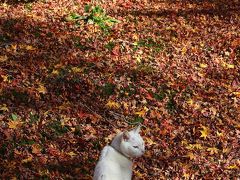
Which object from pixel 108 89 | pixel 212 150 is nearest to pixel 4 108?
pixel 108 89

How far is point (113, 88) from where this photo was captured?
9.06 m

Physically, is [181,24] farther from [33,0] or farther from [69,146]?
[69,146]

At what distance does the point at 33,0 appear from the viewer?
12.9 meters

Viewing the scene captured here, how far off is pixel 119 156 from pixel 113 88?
14.3 feet

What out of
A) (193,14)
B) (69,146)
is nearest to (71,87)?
(69,146)

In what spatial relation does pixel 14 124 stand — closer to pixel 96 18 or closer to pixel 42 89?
pixel 42 89

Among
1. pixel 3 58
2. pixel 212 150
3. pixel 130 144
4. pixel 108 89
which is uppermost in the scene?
pixel 130 144

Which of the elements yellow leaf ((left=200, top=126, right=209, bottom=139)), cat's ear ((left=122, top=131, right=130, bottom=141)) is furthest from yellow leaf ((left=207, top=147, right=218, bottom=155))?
cat's ear ((left=122, top=131, right=130, bottom=141))

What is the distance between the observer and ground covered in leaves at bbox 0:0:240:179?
283 inches

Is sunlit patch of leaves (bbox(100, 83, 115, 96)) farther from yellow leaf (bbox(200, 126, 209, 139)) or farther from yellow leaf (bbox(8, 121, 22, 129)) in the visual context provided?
yellow leaf (bbox(200, 126, 209, 139))

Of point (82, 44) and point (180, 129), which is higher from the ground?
point (82, 44)

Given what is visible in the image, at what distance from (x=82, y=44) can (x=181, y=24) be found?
3859 millimetres

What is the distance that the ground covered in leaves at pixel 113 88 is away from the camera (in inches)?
283

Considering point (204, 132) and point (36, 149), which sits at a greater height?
point (204, 132)
